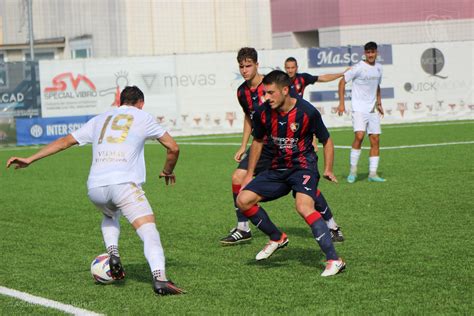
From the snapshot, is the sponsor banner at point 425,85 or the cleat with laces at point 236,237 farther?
the sponsor banner at point 425,85

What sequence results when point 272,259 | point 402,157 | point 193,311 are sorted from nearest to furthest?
point 193,311
point 272,259
point 402,157

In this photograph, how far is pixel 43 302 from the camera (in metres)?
7.61

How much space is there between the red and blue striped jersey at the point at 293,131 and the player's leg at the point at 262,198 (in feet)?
0.56

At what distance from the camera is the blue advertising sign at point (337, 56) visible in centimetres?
3172

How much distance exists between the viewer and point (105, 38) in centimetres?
4475

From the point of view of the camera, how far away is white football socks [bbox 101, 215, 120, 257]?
27.6 feet

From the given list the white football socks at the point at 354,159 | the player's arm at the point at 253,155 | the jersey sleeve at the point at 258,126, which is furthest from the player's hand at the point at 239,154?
the white football socks at the point at 354,159

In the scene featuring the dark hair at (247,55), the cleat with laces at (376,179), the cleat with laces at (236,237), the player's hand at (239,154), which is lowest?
the cleat with laces at (376,179)

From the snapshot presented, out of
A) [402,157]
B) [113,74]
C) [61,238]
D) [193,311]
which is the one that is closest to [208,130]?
[113,74]

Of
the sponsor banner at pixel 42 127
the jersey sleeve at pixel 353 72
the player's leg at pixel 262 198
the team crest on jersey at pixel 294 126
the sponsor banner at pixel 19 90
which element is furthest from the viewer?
the sponsor banner at pixel 42 127

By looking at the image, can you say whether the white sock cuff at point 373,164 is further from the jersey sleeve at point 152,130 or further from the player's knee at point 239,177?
the jersey sleeve at point 152,130

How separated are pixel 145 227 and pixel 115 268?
1.75ft

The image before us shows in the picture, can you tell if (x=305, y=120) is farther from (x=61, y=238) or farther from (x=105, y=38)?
(x=105, y=38)

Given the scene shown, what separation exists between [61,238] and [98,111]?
63.5 ft
